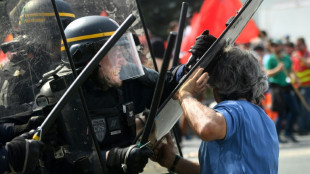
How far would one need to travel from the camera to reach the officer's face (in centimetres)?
298

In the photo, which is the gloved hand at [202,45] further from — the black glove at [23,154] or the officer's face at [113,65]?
the black glove at [23,154]

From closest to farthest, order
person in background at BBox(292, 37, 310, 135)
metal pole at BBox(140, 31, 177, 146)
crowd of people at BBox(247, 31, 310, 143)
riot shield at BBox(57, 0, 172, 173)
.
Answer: metal pole at BBox(140, 31, 177, 146), riot shield at BBox(57, 0, 172, 173), crowd of people at BBox(247, 31, 310, 143), person in background at BBox(292, 37, 310, 135)

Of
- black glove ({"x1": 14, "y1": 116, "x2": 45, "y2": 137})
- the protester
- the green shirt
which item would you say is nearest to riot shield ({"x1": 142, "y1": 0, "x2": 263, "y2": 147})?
the protester

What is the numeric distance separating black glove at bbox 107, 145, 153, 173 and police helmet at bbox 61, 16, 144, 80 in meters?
0.46

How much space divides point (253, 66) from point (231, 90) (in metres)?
0.16

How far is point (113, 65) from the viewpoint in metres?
3.02

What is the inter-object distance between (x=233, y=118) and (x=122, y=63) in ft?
2.35

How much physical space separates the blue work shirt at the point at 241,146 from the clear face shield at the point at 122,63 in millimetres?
564

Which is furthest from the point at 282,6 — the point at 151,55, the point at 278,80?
the point at 151,55

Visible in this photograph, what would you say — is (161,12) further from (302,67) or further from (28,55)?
(28,55)

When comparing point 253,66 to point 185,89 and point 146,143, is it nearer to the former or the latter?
point 185,89

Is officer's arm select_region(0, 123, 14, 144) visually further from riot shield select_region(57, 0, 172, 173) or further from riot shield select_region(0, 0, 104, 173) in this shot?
riot shield select_region(57, 0, 172, 173)

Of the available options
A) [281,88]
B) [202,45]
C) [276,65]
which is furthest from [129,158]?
[281,88]

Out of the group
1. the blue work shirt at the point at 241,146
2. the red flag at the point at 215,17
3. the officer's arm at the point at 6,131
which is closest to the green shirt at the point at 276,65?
the red flag at the point at 215,17
